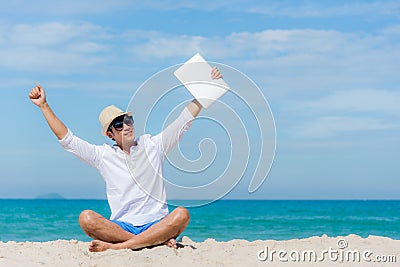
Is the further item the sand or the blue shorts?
the blue shorts

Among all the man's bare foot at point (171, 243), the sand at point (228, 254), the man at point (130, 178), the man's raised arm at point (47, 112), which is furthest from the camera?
the man's bare foot at point (171, 243)

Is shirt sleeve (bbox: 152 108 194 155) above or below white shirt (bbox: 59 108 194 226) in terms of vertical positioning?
above

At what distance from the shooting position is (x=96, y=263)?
14.9ft

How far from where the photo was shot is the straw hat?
4.96m

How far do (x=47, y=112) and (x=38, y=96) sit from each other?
0.53ft

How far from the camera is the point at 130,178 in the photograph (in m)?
4.96

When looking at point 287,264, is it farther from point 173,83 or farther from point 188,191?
point 173,83

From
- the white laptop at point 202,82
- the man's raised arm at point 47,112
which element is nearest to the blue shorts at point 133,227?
the man's raised arm at point 47,112

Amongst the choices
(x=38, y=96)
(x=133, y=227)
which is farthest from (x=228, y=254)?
(x=38, y=96)

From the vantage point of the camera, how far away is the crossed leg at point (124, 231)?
16.1 feet

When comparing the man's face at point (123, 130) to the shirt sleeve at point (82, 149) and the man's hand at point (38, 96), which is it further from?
the man's hand at point (38, 96)

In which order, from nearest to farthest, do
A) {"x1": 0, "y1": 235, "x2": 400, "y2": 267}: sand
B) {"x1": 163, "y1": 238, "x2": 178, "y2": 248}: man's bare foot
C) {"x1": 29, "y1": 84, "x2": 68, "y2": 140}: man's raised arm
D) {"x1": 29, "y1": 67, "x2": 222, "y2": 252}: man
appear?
{"x1": 0, "y1": 235, "x2": 400, "y2": 267}: sand
{"x1": 29, "y1": 84, "x2": 68, "y2": 140}: man's raised arm
{"x1": 29, "y1": 67, "x2": 222, "y2": 252}: man
{"x1": 163, "y1": 238, "x2": 178, "y2": 248}: man's bare foot

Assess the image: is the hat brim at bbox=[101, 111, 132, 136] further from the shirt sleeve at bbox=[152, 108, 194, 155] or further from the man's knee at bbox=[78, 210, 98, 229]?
the man's knee at bbox=[78, 210, 98, 229]

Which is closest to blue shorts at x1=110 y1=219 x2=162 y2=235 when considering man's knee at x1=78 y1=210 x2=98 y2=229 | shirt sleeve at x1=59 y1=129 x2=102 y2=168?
man's knee at x1=78 y1=210 x2=98 y2=229
